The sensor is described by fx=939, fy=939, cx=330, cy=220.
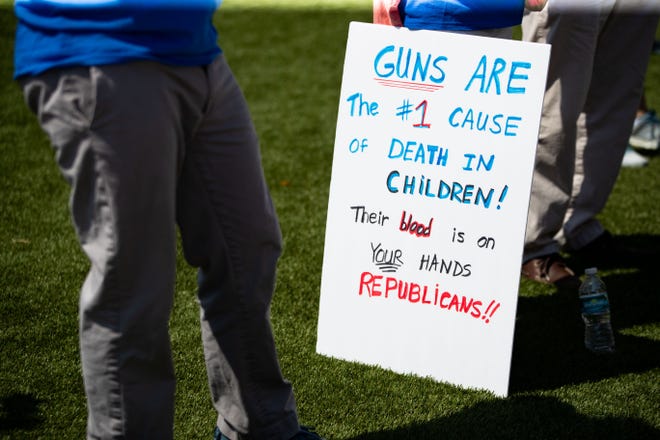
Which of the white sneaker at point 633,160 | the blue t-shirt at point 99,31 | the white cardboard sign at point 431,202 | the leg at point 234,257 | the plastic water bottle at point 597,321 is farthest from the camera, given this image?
the white sneaker at point 633,160

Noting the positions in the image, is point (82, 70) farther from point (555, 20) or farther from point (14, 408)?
point (555, 20)

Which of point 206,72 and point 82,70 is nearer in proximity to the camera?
point 82,70

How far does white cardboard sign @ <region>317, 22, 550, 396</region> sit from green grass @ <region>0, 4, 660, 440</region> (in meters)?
0.15

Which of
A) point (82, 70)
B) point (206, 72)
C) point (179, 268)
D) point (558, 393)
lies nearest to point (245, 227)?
point (206, 72)

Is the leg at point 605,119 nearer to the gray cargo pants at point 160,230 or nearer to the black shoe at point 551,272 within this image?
the black shoe at point 551,272

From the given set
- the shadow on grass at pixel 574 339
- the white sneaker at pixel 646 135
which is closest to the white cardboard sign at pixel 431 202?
the shadow on grass at pixel 574 339

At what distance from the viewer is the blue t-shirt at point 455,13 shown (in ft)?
10.5

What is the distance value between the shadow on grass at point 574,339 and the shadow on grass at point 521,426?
17 cm

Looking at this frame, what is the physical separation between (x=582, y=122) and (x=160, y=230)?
2.75m

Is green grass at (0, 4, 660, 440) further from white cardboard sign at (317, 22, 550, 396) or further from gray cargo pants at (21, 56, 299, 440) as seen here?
gray cargo pants at (21, 56, 299, 440)

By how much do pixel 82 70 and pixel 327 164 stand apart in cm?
355

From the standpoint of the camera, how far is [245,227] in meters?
2.35

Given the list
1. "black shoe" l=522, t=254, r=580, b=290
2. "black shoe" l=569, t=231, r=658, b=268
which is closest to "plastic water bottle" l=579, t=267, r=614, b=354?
"black shoe" l=522, t=254, r=580, b=290

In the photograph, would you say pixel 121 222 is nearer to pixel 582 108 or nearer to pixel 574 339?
pixel 574 339
